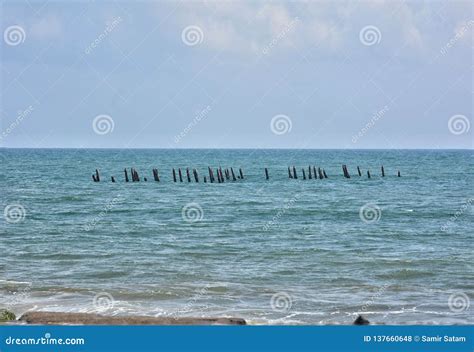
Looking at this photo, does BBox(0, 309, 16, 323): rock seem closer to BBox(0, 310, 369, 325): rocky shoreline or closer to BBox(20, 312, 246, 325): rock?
BBox(0, 310, 369, 325): rocky shoreline

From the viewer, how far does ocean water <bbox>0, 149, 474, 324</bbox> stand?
20.4 m

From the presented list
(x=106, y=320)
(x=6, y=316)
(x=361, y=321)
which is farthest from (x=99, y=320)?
(x=361, y=321)

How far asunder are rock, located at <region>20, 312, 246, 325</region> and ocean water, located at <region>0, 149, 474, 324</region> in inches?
64.9

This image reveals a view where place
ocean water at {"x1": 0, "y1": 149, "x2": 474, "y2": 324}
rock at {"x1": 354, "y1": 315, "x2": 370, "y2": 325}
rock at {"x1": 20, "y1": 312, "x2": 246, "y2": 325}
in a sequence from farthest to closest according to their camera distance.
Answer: ocean water at {"x1": 0, "y1": 149, "x2": 474, "y2": 324}, rock at {"x1": 354, "y1": 315, "x2": 370, "y2": 325}, rock at {"x1": 20, "y1": 312, "x2": 246, "y2": 325}

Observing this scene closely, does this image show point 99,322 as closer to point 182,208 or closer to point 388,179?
point 182,208

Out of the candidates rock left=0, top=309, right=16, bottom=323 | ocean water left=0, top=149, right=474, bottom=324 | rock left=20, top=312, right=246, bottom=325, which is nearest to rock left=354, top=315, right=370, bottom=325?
ocean water left=0, top=149, right=474, bottom=324

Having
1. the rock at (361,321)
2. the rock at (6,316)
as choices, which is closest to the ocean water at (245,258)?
the rock at (361,321)

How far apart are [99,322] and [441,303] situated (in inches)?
375

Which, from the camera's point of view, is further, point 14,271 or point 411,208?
point 411,208

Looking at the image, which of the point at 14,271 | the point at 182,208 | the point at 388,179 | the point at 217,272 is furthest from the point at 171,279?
the point at 388,179

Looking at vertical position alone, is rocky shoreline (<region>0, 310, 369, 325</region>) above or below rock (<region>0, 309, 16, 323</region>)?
below

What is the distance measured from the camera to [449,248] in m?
31.6

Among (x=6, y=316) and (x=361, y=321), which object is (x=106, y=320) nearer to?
(x=6, y=316)

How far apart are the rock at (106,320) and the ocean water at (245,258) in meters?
Result: 1.65
